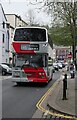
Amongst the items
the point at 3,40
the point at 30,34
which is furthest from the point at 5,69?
the point at 3,40

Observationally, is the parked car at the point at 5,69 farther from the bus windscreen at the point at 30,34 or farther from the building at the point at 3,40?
the building at the point at 3,40

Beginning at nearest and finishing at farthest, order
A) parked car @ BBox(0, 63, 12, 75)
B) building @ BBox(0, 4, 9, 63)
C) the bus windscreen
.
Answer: the bus windscreen
parked car @ BBox(0, 63, 12, 75)
building @ BBox(0, 4, 9, 63)

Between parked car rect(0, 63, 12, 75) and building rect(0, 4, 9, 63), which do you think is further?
building rect(0, 4, 9, 63)

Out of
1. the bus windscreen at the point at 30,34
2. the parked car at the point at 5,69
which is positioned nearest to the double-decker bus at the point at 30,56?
the bus windscreen at the point at 30,34

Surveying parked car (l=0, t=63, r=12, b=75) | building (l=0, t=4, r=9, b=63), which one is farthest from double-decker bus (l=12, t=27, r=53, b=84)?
building (l=0, t=4, r=9, b=63)

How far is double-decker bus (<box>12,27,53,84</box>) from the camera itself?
24797 mm

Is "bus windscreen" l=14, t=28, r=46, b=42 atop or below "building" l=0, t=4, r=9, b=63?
atop

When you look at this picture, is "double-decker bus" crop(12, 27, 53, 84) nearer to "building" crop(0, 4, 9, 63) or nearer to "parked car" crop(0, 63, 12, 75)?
"parked car" crop(0, 63, 12, 75)

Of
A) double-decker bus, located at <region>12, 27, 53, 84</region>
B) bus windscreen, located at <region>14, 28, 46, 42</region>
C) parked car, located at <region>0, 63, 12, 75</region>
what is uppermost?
bus windscreen, located at <region>14, 28, 46, 42</region>

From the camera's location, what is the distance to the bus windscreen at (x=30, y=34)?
25.1 m

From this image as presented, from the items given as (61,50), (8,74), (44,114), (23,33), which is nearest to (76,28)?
(8,74)

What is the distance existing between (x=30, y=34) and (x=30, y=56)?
1.62 metres

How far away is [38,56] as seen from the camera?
2494 centimetres

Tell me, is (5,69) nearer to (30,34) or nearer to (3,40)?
(30,34)
